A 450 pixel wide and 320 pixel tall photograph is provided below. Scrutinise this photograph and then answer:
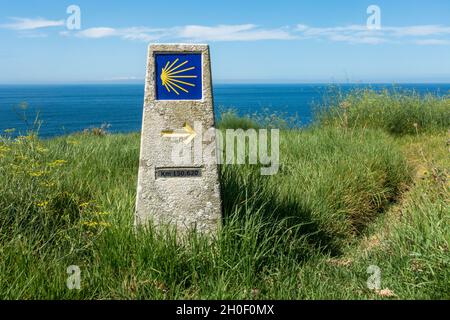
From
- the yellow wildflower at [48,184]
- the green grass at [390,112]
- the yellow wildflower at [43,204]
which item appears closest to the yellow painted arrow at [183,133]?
the yellow wildflower at [43,204]

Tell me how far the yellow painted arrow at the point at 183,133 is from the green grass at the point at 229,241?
718 mm

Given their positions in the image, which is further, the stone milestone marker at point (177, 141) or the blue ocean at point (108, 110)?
the blue ocean at point (108, 110)

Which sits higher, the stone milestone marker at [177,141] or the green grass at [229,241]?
the stone milestone marker at [177,141]

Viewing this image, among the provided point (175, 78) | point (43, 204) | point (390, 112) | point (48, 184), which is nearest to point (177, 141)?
point (175, 78)

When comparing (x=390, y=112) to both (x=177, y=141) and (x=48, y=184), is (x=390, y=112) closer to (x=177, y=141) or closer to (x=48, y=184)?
(x=177, y=141)

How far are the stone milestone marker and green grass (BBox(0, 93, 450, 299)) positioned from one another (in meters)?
0.21

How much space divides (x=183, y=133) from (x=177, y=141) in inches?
3.0

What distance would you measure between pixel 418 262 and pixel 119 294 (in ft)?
6.96

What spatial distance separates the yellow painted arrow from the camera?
158 inches

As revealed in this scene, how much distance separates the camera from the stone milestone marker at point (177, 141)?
13.2ft

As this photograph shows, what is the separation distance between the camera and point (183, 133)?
4.03 m

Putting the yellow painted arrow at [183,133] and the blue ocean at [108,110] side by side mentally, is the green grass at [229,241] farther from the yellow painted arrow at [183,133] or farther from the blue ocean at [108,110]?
the blue ocean at [108,110]

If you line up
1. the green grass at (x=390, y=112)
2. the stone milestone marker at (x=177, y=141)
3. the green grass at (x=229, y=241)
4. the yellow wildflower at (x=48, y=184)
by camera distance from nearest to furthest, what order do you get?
the green grass at (x=229, y=241) < the stone milestone marker at (x=177, y=141) < the yellow wildflower at (x=48, y=184) < the green grass at (x=390, y=112)

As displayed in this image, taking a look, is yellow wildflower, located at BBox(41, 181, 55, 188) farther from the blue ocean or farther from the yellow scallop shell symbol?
the yellow scallop shell symbol
